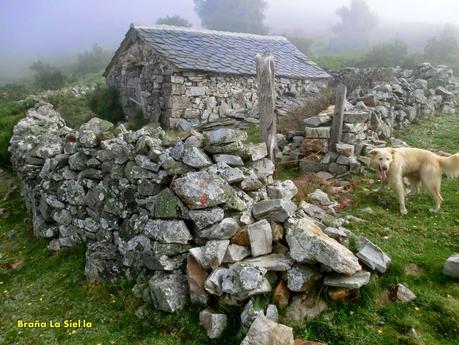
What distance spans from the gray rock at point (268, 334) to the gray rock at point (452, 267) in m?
2.50

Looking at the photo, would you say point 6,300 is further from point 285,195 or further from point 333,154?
point 333,154

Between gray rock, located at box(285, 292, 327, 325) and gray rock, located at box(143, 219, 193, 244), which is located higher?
gray rock, located at box(143, 219, 193, 244)

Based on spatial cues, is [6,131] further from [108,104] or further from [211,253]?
[211,253]

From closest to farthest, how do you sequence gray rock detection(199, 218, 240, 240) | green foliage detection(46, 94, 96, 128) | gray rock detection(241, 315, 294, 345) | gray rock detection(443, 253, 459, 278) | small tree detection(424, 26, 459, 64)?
1. gray rock detection(241, 315, 294, 345)
2. gray rock detection(443, 253, 459, 278)
3. gray rock detection(199, 218, 240, 240)
4. green foliage detection(46, 94, 96, 128)
5. small tree detection(424, 26, 459, 64)

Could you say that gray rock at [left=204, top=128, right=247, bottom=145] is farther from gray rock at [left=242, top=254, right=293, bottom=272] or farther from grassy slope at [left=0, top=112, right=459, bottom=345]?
grassy slope at [left=0, top=112, right=459, bottom=345]

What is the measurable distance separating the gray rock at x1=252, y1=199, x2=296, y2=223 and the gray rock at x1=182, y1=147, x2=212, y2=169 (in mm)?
991

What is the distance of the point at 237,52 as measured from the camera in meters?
18.6

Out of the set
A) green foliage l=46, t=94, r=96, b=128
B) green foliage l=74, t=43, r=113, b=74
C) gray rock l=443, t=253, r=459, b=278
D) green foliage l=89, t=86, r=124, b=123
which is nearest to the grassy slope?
gray rock l=443, t=253, r=459, b=278

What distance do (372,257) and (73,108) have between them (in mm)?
15577

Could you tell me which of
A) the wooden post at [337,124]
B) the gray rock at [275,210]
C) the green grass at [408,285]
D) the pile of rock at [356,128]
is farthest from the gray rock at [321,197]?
the wooden post at [337,124]

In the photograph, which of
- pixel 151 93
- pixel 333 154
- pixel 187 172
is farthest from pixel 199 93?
pixel 187 172

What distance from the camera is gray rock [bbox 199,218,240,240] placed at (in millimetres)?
4883

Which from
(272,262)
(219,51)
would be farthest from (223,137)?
(219,51)

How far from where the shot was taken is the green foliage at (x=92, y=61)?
141 feet
